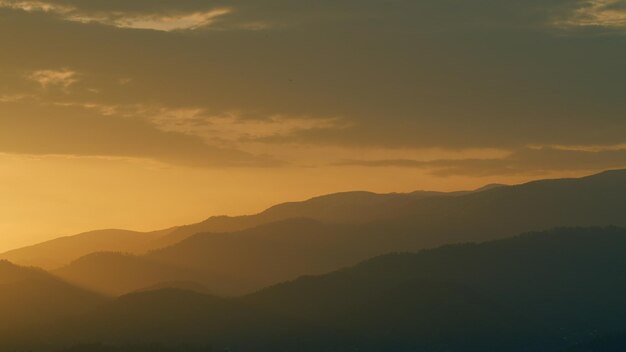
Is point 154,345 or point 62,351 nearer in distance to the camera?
point 62,351

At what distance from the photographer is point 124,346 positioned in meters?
187

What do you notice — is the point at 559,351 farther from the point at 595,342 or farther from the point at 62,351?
the point at 62,351

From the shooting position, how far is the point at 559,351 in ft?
649

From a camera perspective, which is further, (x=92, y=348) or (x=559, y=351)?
(x=559, y=351)

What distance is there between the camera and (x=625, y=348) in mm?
187000

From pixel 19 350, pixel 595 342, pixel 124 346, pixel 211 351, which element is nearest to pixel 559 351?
pixel 595 342

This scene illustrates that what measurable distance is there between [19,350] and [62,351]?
2606 centimetres

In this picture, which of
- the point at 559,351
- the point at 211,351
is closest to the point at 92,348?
the point at 211,351

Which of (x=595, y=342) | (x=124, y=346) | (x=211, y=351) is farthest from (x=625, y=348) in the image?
(x=124, y=346)

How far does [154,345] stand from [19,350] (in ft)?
96.5

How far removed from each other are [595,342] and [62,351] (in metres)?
99.3

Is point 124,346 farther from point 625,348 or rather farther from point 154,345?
point 625,348

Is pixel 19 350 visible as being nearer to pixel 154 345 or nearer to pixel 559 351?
pixel 154 345

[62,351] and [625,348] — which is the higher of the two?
[62,351]
